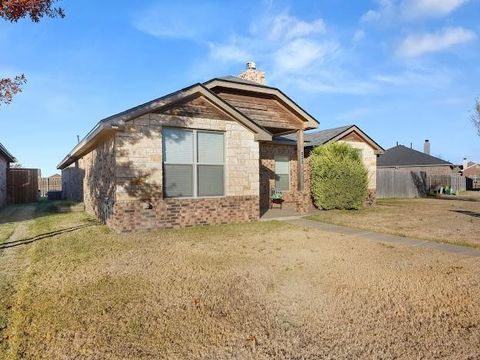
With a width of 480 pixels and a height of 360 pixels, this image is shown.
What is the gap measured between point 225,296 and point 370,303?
1.95 metres

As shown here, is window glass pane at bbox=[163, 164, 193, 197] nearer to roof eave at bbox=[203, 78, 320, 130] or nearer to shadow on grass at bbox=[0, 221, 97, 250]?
shadow on grass at bbox=[0, 221, 97, 250]

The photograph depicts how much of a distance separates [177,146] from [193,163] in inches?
29.5

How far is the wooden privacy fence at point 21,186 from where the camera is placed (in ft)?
72.4

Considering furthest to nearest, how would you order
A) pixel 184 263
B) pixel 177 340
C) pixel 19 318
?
pixel 184 263 < pixel 19 318 < pixel 177 340

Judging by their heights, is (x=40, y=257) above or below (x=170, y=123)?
below

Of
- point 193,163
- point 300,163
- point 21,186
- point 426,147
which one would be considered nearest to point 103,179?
point 193,163

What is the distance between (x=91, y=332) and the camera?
347 cm

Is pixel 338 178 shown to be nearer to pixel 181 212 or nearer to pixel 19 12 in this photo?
pixel 181 212

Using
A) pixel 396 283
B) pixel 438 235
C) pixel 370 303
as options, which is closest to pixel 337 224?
pixel 438 235

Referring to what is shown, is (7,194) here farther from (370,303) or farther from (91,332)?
(370,303)

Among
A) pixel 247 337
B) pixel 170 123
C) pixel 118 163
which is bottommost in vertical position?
pixel 247 337

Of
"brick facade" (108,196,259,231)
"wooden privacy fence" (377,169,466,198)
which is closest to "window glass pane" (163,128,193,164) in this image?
"brick facade" (108,196,259,231)

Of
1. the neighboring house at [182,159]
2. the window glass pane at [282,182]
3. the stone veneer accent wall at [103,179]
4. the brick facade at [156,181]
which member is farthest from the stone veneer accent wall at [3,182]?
the window glass pane at [282,182]

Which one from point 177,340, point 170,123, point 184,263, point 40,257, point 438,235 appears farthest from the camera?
point 170,123
